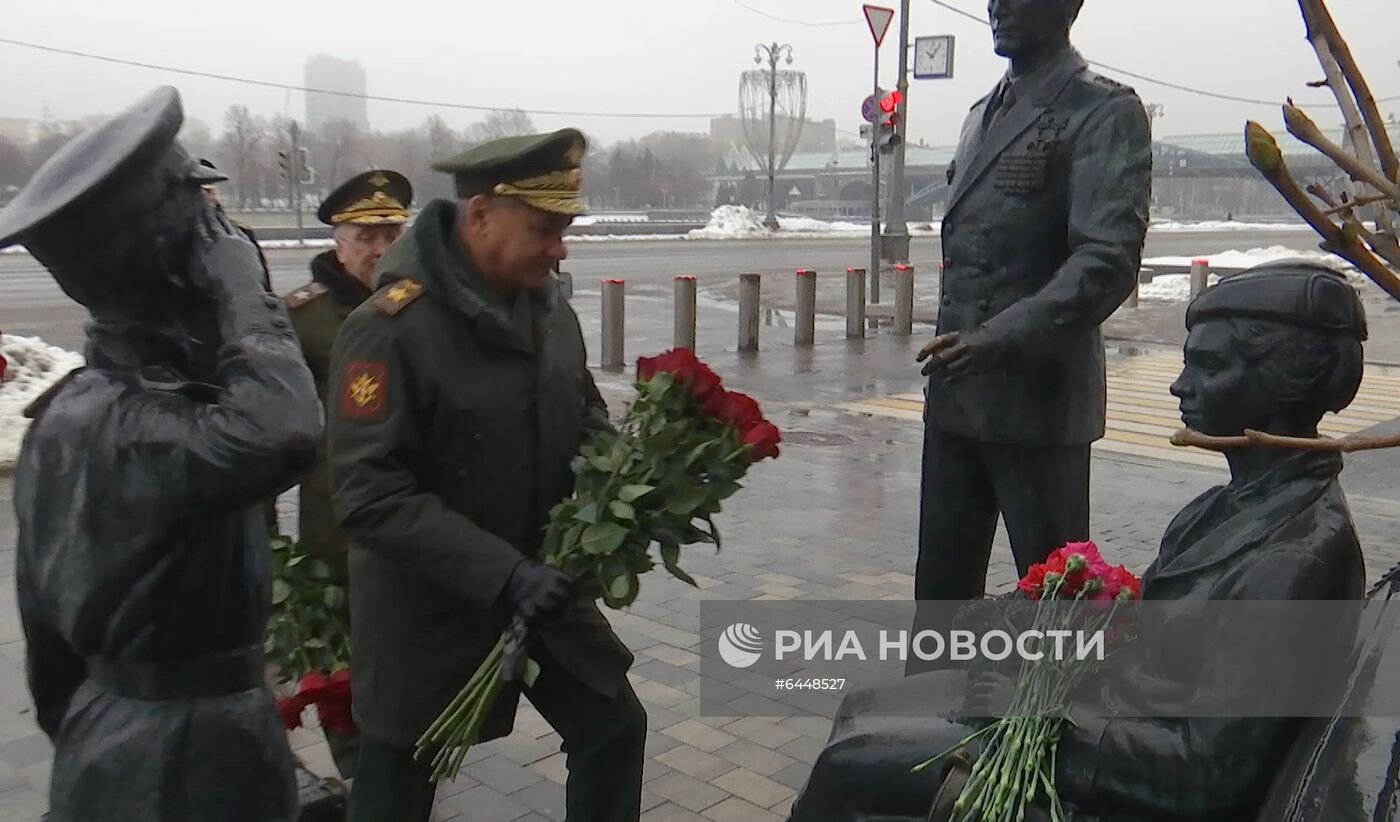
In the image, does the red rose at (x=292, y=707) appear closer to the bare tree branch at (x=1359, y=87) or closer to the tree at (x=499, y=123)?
the bare tree branch at (x=1359, y=87)

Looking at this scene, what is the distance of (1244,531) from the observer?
204 centimetres

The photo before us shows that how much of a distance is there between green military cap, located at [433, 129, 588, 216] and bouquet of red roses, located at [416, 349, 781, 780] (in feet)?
1.29

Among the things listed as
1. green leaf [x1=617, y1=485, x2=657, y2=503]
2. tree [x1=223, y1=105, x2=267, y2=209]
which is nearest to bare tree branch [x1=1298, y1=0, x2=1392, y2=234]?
green leaf [x1=617, y1=485, x2=657, y2=503]

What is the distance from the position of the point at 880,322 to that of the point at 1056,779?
50.6 ft

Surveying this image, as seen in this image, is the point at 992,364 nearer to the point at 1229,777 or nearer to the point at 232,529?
the point at 1229,777

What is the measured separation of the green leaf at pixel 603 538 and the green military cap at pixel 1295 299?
107 cm

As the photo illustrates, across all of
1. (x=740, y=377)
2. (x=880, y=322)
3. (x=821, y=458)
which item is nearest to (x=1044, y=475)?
(x=821, y=458)

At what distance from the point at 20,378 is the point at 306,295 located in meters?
7.01

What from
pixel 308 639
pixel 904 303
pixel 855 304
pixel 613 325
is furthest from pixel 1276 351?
pixel 904 303

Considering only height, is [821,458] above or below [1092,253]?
below

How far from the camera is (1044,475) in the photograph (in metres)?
3.42

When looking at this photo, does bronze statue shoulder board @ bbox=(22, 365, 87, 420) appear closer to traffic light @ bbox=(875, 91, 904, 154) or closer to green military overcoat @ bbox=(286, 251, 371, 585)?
green military overcoat @ bbox=(286, 251, 371, 585)

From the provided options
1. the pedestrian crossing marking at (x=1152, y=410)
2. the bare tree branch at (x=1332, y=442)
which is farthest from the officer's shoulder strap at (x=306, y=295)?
the pedestrian crossing marking at (x=1152, y=410)

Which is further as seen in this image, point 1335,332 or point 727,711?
point 727,711
